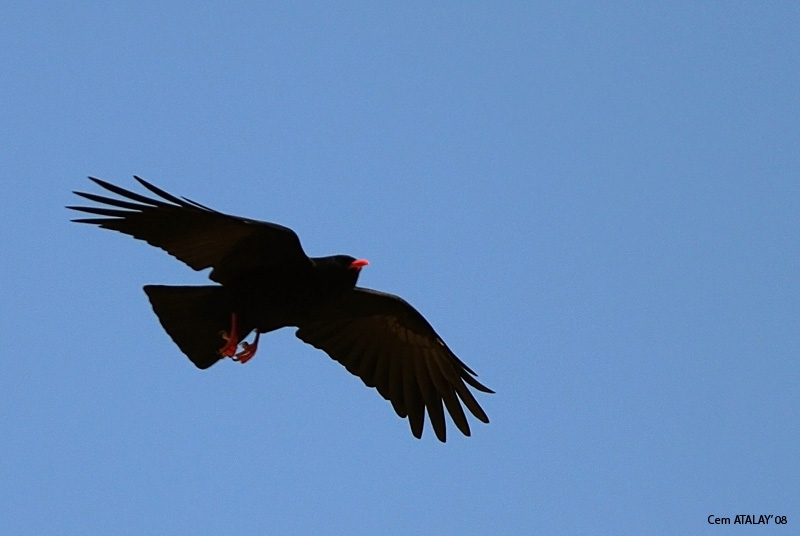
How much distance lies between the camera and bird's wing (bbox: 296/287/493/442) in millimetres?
14398

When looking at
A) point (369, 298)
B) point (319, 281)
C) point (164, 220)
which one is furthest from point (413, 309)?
point (164, 220)

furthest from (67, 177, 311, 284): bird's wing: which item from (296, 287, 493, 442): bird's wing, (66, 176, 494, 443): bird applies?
(296, 287, 493, 442): bird's wing

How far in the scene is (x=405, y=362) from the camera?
579 inches

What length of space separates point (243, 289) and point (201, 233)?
70 cm

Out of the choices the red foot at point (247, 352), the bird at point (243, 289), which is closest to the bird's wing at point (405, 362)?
the bird at point (243, 289)

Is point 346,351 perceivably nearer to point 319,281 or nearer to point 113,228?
point 319,281

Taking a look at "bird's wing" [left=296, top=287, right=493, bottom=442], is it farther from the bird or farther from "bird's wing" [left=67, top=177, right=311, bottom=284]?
"bird's wing" [left=67, top=177, right=311, bottom=284]

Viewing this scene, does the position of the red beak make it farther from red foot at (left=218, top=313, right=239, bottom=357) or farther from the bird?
red foot at (left=218, top=313, right=239, bottom=357)

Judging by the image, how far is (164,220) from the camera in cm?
1187

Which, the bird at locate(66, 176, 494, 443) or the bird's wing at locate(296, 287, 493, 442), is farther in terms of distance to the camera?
the bird's wing at locate(296, 287, 493, 442)

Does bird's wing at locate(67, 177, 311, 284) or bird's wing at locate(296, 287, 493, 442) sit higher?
bird's wing at locate(67, 177, 311, 284)

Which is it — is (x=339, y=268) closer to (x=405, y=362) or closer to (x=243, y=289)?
(x=243, y=289)

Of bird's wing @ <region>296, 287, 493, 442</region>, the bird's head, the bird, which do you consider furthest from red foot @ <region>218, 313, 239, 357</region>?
bird's wing @ <region>296, 287, 493, 442</region>

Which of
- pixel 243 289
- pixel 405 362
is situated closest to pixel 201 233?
pixel 243 289
